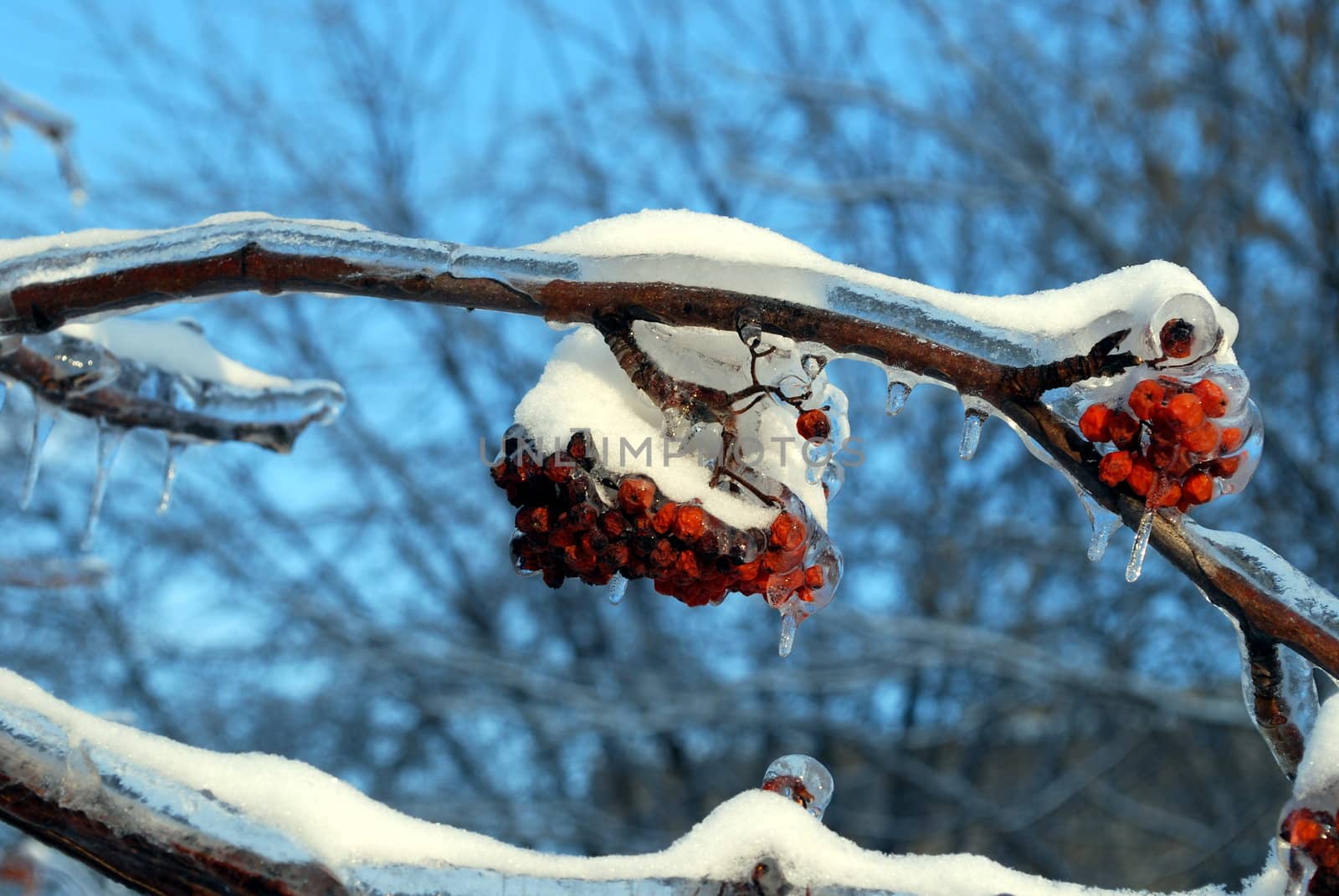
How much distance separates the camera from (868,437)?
7539 millimetres

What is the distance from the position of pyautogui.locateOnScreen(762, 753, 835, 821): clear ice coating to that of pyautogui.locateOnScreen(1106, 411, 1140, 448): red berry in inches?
17.3

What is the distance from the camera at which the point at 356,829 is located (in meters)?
0.99

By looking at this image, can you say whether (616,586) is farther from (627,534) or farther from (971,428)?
(971,428)

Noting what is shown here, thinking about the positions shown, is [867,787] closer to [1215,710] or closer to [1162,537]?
[1215,710]

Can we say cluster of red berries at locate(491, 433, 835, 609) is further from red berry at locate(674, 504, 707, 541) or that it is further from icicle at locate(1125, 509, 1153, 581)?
icicle at locate(1125, 509, 1153, 581)

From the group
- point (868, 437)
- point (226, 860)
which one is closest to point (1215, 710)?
point (868, 437)

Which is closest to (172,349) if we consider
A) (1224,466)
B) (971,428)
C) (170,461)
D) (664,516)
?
(170,461)

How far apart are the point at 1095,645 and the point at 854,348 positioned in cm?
616

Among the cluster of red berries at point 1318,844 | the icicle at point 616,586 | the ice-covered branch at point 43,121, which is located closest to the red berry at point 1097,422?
the cluster of red berries at point 1318,844

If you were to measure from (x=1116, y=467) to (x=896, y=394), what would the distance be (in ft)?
0.77

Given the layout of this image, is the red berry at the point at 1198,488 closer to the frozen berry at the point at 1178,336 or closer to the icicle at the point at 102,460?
the frozen berry at the point at 1178,336

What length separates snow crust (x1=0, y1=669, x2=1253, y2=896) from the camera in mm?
959

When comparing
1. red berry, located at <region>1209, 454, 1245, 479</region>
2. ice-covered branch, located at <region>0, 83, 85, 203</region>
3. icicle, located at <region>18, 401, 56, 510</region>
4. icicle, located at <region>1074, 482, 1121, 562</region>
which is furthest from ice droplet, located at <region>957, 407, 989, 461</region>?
ice-covered branch, located at <region>0, 83, 85, 203</region>

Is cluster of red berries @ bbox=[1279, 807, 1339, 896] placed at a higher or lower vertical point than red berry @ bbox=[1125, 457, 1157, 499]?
lower
